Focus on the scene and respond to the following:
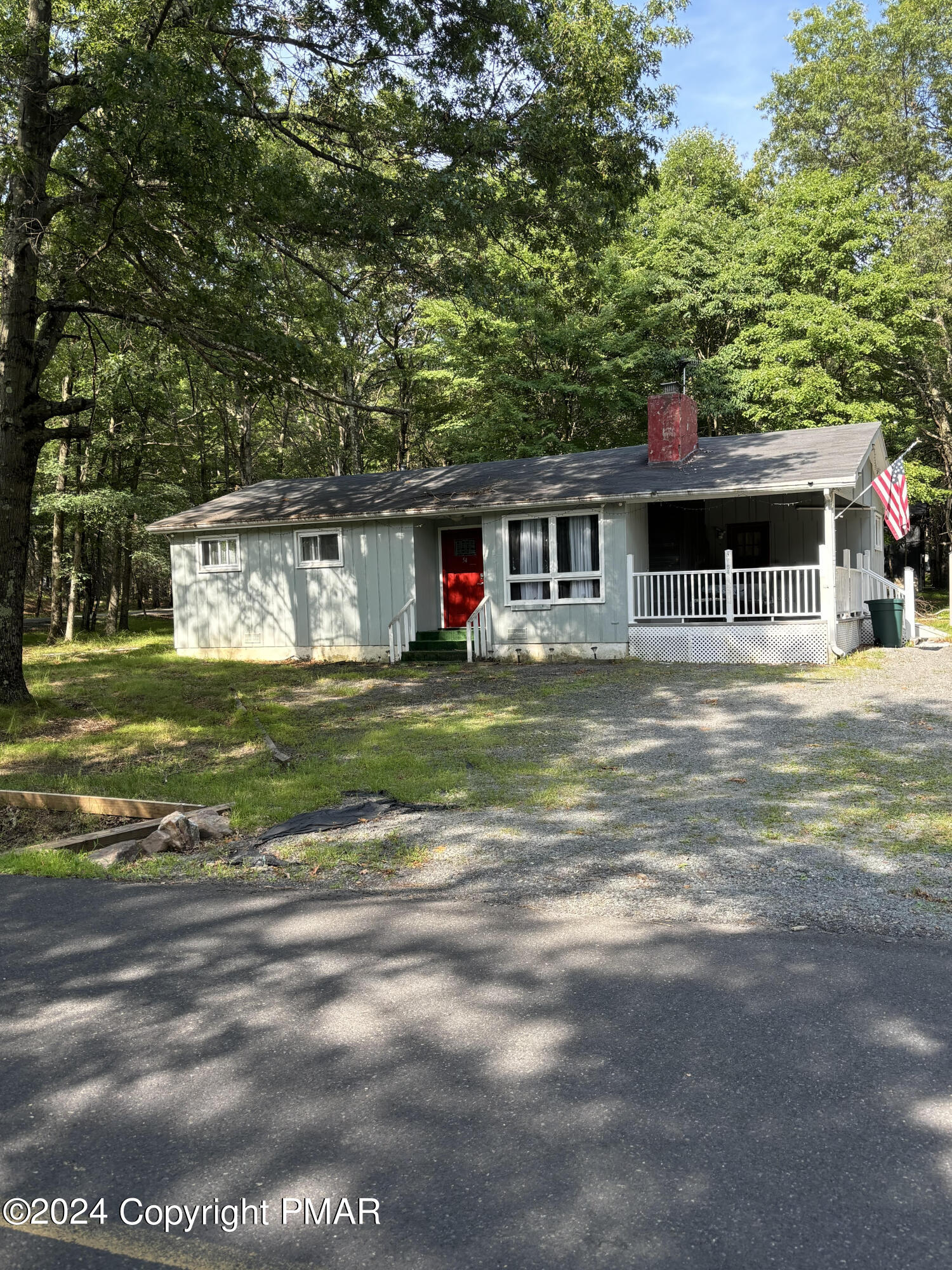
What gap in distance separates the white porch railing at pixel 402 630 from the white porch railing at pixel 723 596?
459 cm

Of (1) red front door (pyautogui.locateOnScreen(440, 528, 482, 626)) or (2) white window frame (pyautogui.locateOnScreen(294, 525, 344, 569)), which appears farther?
(2) white window frame (pyautogui.locateOnScreen(294, 525, 344, 569))

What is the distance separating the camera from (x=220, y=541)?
68.2 ft

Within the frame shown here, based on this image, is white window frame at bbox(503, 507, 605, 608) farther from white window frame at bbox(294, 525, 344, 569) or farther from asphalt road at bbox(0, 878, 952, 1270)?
asphalt road at bbox(0, 878, 952, 1270)

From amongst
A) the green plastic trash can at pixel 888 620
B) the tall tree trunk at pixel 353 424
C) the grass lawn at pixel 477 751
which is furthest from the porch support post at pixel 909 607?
the tall tree trunk at pixel 353 424

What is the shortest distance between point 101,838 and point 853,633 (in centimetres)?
1423

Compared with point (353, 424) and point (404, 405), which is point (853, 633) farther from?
point (353, 424)

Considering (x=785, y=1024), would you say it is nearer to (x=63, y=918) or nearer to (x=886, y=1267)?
(x=886, y=1267)

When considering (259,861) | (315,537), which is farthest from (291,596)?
(259,861)

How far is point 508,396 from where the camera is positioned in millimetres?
27719

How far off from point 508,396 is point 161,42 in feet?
54.8

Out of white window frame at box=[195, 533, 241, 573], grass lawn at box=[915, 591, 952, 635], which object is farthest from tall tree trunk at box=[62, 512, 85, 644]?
grass lawn at box=[915, 591, 952, 635]

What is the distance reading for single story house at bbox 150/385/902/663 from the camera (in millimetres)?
15914

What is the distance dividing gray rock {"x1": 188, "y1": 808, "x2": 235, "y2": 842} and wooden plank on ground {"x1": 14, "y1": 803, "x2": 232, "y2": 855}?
10 centimetres

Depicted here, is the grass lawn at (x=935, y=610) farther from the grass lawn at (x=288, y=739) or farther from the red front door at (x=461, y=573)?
the grass lawn at (x=288, y=739)
